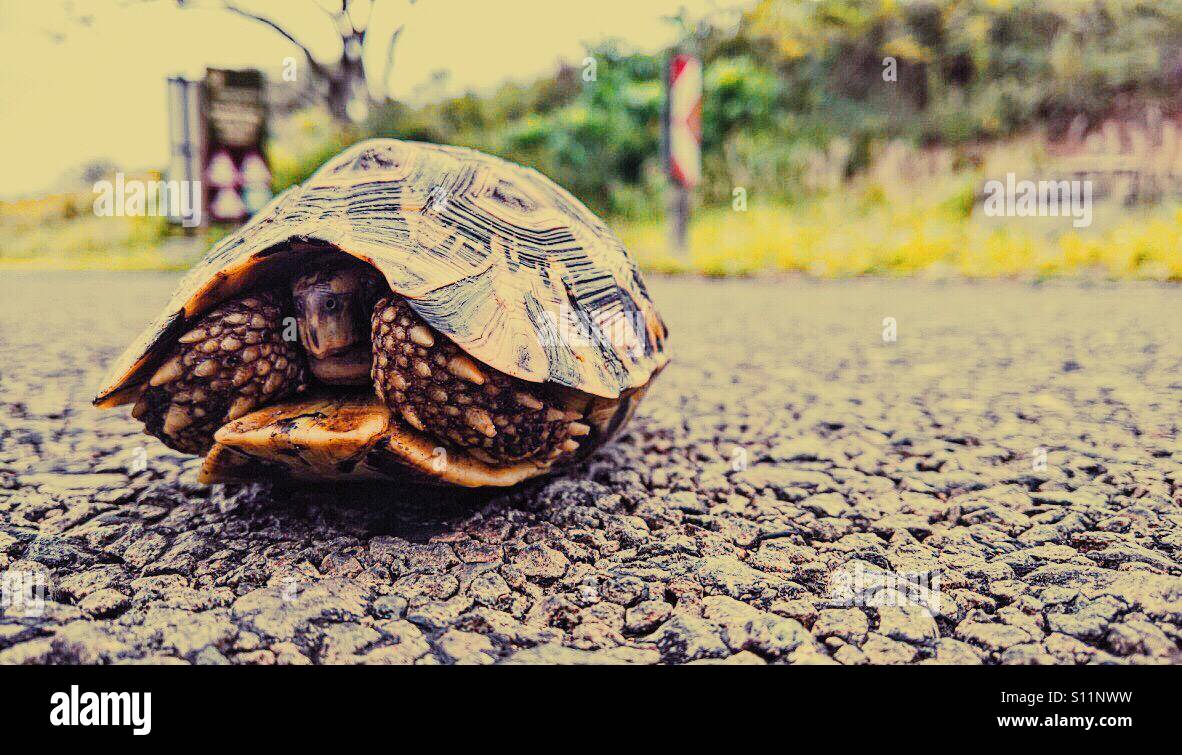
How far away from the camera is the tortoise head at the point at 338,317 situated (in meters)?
1.61

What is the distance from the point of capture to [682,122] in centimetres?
830

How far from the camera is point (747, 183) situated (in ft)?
37.8

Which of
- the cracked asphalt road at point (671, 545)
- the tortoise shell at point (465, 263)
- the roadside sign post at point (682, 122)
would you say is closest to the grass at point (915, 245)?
the roadside sign post at point (682, 122)

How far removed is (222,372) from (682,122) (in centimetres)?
745

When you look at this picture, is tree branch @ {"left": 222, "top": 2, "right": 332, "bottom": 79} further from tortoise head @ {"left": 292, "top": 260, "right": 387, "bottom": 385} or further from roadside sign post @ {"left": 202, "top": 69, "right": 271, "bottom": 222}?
tortoise head @ {"left": 292, "top": 260, "right": 387, "bottom": 385}

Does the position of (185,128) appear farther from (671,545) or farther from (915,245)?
(671,545)

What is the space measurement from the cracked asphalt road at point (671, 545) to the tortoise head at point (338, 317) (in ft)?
0.98

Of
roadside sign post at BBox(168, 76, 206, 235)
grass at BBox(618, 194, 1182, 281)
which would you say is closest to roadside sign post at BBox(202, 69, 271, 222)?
roadside sign post at BBox(168, 76, 206, 235)

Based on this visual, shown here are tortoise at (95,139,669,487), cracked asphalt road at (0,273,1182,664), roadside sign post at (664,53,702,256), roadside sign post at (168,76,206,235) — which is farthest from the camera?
roadside sign post at (168,76,206,235)

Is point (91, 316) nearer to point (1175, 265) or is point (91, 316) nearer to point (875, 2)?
point (1175, 265)

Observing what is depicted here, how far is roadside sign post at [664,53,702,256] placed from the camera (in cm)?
812

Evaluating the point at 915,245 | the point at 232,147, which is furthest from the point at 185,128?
the point at 915,245
